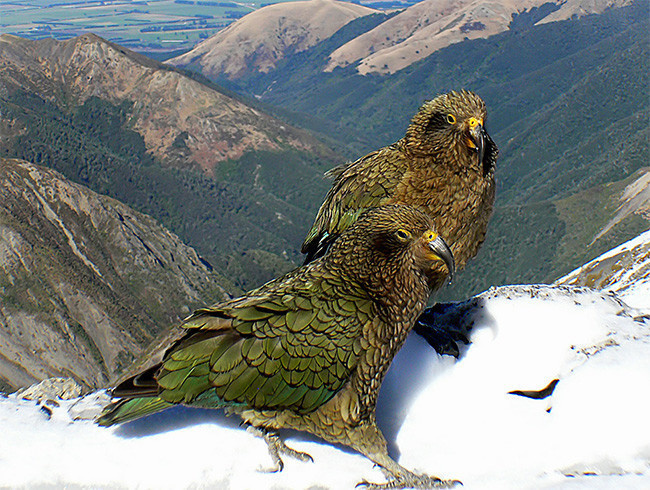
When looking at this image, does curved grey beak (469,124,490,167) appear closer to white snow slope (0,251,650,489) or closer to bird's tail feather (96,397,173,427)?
white snow slope (0,251,650,489)

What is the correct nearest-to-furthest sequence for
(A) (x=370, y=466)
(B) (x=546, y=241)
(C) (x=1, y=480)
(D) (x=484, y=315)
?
(C) (x=1, y=480) < (A) (x=370, y=466) < (D) (x=484, y=315) < (B) (x=546, y=241)

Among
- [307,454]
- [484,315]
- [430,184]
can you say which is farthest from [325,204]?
[307,454]

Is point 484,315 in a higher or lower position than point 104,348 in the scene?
higher

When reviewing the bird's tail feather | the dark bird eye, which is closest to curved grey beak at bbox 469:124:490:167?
the dark bird eye

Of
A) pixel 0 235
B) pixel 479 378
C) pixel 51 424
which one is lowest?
pixel 0 235

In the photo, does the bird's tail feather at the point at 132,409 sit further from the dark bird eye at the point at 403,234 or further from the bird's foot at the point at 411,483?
the dark bird eye at the point at 403,234

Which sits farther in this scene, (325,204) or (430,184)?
(325,204)

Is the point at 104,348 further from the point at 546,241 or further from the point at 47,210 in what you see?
the point at 546,241

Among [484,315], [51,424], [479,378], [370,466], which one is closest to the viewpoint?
[370,466]
